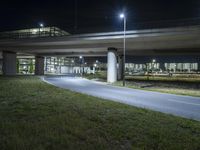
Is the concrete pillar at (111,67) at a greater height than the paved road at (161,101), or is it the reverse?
the concrete pillar at (111,67)

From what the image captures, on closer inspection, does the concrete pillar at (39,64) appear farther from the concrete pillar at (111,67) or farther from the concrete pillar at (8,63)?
the concrete pillar at (111,67)

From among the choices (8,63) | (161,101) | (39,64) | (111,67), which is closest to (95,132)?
(161,101)

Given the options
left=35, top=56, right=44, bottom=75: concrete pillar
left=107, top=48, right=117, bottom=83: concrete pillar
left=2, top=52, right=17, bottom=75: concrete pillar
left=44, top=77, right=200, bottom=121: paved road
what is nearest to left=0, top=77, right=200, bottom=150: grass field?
left=44, top=77, right=200, bottom=121: paved road

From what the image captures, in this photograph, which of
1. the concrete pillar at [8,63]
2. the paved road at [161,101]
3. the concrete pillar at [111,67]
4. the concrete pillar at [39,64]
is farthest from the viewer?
the concrete pillar at [39,64]

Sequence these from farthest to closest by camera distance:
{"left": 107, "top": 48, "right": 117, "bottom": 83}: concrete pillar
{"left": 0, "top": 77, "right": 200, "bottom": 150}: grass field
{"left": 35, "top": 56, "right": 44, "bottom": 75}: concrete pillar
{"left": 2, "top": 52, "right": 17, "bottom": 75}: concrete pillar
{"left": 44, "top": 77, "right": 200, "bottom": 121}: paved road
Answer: {"left": 35, "top": 56, "right": 44, "bottom": 75}: concrete pillar
{"left": 2, "top": 52, "right": 17, "bottom": 75}: concrete pillar
{"left": 107, "top": 48, "right": 117, "bottom": 83}: concrete pillar
{"left": 44, "top": 77, "right": 200, "bottom": 121}: paved road
{"left": 0, "top": 77, "right": 200, "bottom": 150}: grass field

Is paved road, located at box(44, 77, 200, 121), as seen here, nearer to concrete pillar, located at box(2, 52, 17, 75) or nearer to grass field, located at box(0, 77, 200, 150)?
grass field, located at box(0, 77, 200, 150)

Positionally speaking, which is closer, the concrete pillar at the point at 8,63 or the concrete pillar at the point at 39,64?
the concrete pillar at the point at 8,63

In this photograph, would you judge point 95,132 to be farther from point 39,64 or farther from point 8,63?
point 39,64

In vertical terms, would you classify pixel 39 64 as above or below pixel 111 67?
above

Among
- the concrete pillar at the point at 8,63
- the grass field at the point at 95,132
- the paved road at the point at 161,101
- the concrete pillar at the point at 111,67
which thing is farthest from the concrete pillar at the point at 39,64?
the grass field at the point at 95,132

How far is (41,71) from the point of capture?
260 ft

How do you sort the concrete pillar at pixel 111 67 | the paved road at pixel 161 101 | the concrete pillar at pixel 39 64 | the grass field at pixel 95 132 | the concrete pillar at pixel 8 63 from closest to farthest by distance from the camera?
the grass field at pixel 95 132, the paved road at pixel 161 101, the concrete pillar at pixel 111 67, the concrete pillar at pixel 8 63, the concrete pillar at pixel 39 64

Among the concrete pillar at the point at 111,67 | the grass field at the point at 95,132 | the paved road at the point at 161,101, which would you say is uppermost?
the concrete pillar at the point at 111,67

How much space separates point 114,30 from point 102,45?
7239 mm
